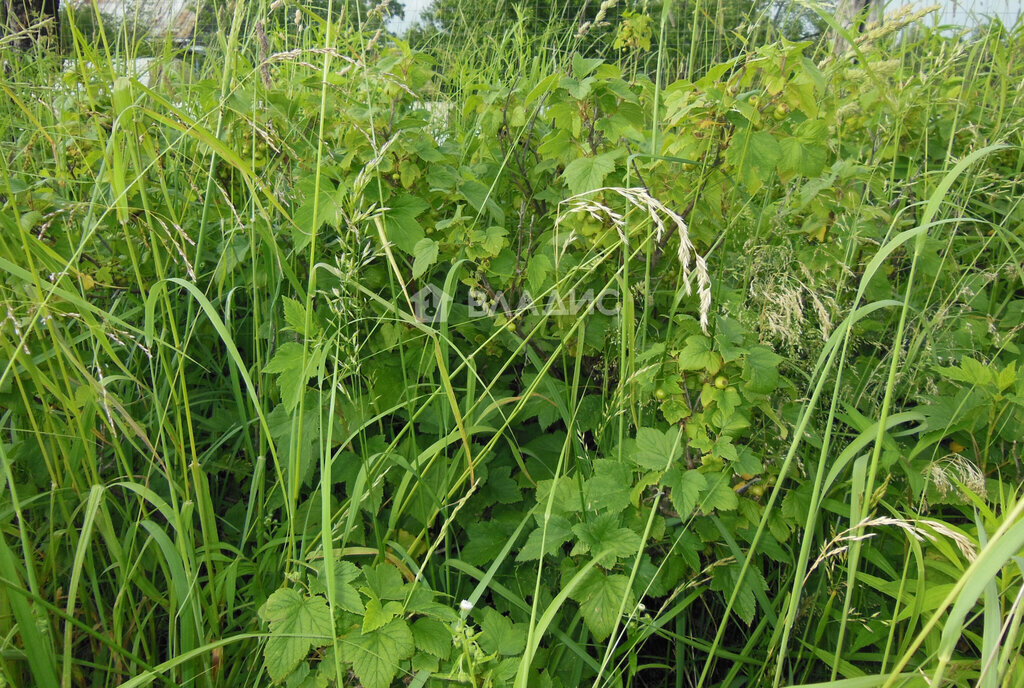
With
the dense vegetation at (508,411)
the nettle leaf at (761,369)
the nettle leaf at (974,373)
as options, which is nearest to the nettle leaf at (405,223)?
the dense vegetation at (508,411)

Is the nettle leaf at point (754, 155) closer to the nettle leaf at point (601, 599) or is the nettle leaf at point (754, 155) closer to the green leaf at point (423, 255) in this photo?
the green leaf at point (423, 255)

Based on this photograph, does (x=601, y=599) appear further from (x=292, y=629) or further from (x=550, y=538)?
(x=292, y=629)

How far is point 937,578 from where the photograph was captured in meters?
1.09

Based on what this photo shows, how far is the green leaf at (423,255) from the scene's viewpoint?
4.19 feet

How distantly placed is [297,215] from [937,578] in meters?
1.34

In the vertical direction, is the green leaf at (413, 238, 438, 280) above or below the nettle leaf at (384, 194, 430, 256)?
below

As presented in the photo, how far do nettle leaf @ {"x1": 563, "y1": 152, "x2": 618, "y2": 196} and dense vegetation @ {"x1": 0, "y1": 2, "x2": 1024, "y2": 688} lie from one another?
0.03 ft

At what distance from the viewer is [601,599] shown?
101 cm

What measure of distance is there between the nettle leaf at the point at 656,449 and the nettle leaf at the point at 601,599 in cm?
18

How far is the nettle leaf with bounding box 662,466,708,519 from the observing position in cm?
101

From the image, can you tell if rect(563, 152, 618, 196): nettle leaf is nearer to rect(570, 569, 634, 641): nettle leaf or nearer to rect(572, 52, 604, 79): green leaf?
rect(572, 52, 604, 79): green leaf

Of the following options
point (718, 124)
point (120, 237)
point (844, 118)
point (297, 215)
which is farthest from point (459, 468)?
point (844, 118)

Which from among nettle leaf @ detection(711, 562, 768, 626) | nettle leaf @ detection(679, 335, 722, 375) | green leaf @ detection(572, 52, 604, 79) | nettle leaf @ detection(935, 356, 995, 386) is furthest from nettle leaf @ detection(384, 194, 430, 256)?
nettle leaf @ detection(935, 356, 995, 386)

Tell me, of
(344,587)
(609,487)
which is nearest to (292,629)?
(344,587)
